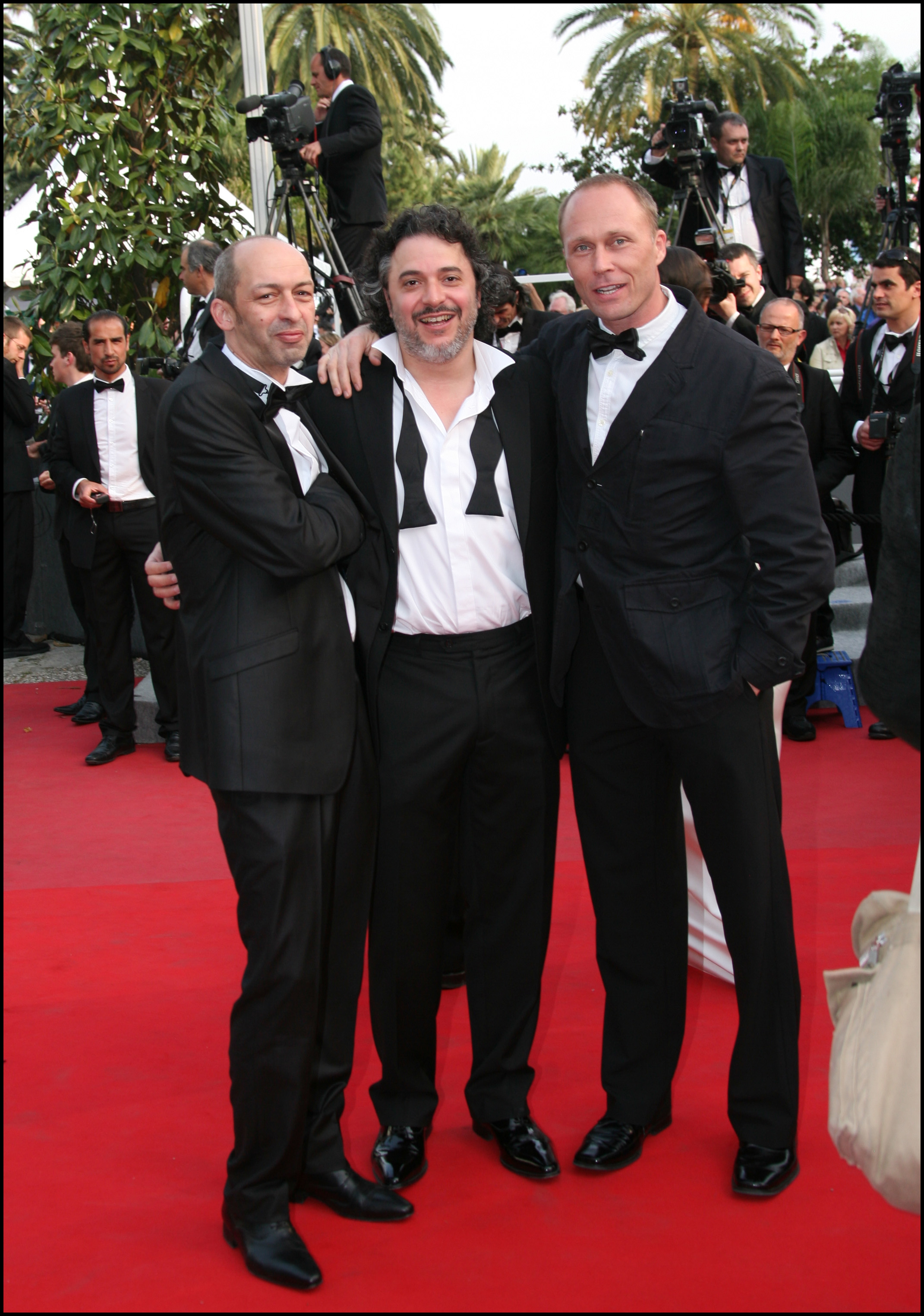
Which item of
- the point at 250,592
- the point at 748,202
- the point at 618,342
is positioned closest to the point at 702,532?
the point at 618,342

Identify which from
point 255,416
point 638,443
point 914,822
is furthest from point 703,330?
point 914,822

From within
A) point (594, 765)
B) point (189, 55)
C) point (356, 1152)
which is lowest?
point (356, 1152)

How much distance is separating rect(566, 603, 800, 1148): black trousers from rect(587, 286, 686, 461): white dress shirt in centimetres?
38

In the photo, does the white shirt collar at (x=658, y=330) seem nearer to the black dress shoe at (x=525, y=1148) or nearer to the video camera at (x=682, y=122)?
the black dress shoe at (x=525, y=1148)

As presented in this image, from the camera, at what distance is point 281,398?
231 cm

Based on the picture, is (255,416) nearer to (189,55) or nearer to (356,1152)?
(356,1152)

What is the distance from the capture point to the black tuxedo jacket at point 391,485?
2.53m

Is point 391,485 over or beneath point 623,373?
beneath

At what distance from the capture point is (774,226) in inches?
279

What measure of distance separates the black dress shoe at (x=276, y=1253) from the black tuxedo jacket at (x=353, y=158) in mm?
5256

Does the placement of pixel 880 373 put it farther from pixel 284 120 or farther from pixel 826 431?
pixel 284 120

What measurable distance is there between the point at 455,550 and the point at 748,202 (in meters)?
5.28

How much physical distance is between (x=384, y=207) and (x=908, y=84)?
2.84m

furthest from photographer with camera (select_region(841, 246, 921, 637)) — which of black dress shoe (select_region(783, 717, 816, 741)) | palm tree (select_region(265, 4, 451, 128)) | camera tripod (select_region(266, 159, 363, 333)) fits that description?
palm tree (select_region(265, 4, 451, 128))
